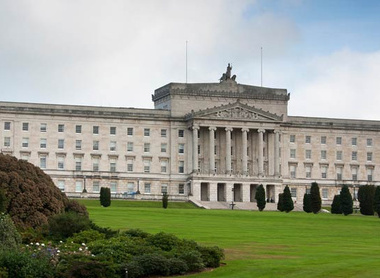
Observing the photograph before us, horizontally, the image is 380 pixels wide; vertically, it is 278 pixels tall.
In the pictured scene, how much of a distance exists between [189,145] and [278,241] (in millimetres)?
84215

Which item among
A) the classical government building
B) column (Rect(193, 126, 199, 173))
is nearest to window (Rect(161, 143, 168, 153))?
the classical government building

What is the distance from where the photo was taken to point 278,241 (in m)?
56.3

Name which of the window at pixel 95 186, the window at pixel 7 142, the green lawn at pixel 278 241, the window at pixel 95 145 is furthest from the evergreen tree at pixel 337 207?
the window at pixel 7 142

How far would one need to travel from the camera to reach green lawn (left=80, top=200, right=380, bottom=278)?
39781 mm

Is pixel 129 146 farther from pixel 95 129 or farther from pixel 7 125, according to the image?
pixel 7 125

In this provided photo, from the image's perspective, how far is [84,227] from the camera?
167 ft

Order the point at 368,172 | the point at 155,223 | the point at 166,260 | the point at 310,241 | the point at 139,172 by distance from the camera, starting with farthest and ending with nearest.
Result: the point at 368,172, the point at 139,172, the point at 155,223, the point at 310,241, the point at 166,260

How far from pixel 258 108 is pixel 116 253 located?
342 ft

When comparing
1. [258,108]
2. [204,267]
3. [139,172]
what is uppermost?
[258,108]

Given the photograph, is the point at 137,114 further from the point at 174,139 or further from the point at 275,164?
the point at 275,164

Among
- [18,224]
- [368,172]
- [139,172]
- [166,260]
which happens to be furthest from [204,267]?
[368,172]

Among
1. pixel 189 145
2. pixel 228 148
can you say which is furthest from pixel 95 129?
pixel 228 148

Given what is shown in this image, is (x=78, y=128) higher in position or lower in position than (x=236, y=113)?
lower

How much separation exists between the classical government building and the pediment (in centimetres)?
14
